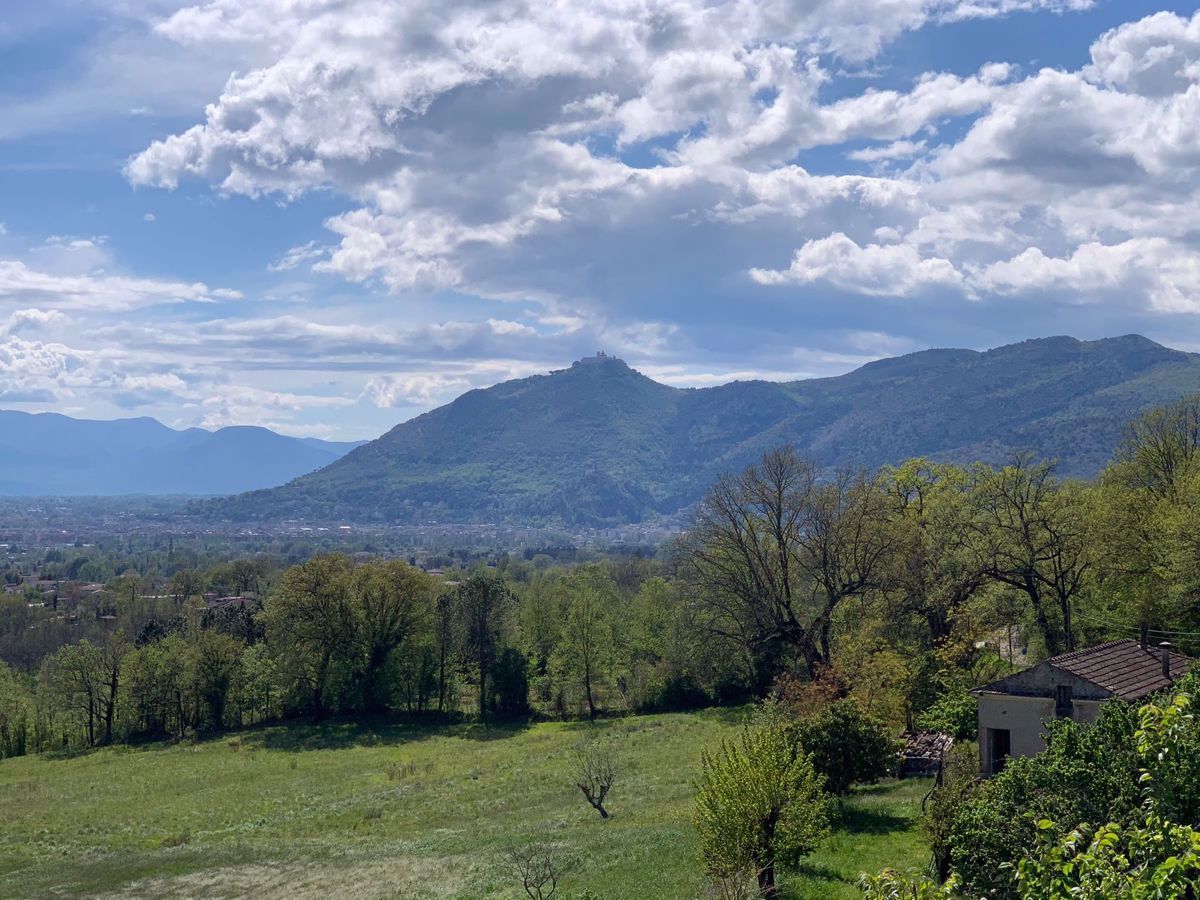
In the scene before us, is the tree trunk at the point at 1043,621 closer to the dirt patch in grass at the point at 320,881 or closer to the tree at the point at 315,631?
the dirt patch in grass at the point at 320,881

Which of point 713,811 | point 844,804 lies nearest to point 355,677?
point 844,804

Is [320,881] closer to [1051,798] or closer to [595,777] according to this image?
[595,777]

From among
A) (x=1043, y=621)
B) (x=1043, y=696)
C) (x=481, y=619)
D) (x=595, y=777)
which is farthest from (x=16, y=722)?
(x=1043, y=696)

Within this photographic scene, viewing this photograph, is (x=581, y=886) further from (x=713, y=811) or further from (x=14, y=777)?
(x=14, y=777)

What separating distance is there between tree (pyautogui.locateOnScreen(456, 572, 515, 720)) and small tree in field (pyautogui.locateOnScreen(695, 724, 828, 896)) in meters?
58.0

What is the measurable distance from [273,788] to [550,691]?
31521mm

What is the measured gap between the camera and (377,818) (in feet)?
149

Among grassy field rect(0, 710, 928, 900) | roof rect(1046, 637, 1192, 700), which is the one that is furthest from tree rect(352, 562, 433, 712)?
roof rect(1046, 637, 1192, 700)

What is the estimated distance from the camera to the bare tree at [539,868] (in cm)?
2638

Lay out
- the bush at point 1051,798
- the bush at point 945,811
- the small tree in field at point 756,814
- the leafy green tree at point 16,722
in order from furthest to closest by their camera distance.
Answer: the leafy green tree at point 16,722 < the small tree in field at point 756,814 < the bush at point 945,811 < the bush at point 1051,798

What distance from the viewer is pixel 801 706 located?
38219 mm

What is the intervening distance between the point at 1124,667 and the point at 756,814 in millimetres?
14674

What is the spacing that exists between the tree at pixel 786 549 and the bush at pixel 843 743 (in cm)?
2180

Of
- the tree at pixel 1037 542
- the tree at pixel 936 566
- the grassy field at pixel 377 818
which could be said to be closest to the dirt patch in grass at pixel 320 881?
the grassy field at pixel 377 818
